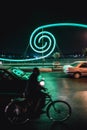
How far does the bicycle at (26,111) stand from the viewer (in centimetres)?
856

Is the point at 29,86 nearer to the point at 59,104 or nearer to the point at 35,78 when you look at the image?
the point at 35,78

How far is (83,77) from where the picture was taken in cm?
2548

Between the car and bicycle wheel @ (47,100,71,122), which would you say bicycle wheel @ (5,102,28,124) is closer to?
bicycle wheel @ (47,100,71,122)

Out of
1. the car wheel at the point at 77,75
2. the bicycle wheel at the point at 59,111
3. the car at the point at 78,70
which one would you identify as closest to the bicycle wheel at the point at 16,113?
the bicycle wheel at the point at 59,111

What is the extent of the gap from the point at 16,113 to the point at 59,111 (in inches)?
46.2

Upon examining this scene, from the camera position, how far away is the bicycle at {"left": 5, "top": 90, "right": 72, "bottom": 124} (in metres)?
8.56

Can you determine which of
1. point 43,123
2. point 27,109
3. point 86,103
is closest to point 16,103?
point 27,109

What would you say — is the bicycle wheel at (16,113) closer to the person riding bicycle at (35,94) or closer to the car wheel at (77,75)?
the person riding bicycle at (35,94)

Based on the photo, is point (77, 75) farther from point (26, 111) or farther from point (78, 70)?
point (26, 111)

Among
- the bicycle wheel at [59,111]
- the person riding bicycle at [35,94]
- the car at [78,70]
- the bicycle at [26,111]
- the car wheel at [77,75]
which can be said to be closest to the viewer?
the person riding bicycle at [35,94]

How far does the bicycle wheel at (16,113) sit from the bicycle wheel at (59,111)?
707mm

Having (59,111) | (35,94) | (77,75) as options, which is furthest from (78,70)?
(35,94)

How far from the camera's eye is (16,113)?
28.5 feet

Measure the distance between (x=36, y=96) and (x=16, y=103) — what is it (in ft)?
1.95
